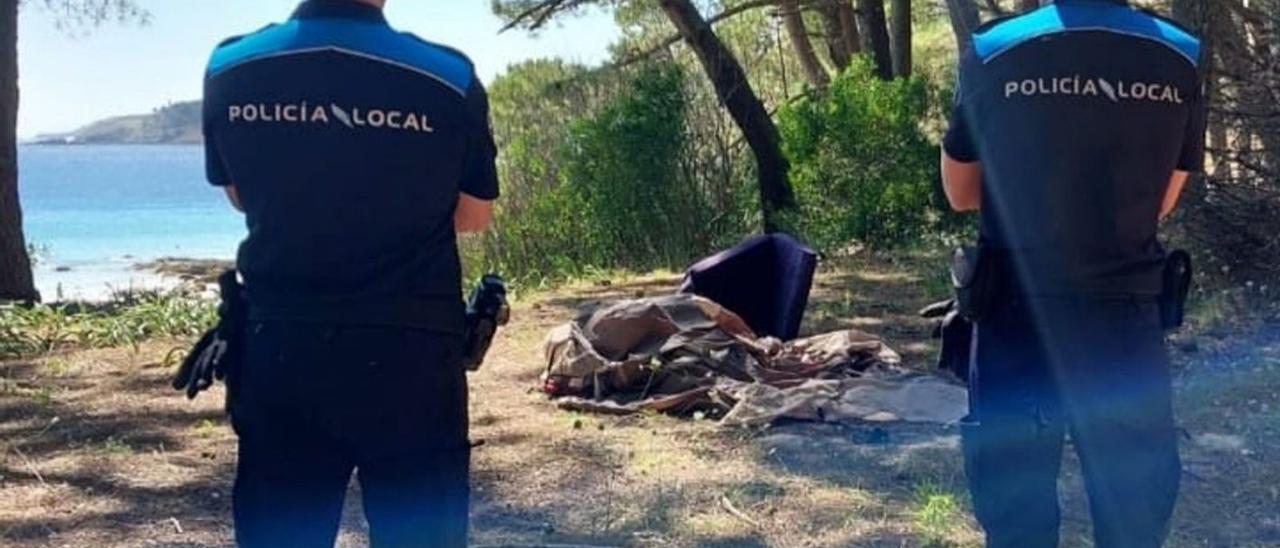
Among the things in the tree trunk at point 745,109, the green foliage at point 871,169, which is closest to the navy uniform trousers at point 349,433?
the green foliage at point 871,169

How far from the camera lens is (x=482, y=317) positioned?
277 centimetres

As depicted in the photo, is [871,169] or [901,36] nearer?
[871,169]

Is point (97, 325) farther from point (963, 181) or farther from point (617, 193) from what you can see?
point (963, 181)

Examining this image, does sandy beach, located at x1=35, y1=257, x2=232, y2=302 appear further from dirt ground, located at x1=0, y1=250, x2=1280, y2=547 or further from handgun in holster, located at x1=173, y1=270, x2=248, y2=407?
handgun in holster, located at x1=173, y1=270, x2=248, y2=407

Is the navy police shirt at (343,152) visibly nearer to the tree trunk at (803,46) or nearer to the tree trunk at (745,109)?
the tree trunk at (745,109)

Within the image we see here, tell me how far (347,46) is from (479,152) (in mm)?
308

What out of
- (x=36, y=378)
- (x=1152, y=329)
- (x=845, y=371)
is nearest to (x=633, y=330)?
(x=845, y=371)

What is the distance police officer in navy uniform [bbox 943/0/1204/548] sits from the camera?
2.79 meters

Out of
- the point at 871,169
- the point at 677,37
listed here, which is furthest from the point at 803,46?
the point at 871,169

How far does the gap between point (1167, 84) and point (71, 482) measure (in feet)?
13.0

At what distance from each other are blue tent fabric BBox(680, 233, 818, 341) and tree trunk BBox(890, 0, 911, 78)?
8110mm

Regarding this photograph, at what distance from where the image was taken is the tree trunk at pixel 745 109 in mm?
12961

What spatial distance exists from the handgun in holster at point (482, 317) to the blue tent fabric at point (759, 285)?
13.7ft

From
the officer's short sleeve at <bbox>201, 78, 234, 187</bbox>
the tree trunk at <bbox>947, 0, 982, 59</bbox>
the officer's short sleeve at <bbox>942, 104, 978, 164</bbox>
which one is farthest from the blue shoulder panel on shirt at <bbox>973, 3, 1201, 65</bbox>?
the tree trunk at <bbox>947, 0, 982, 59</bbox>
